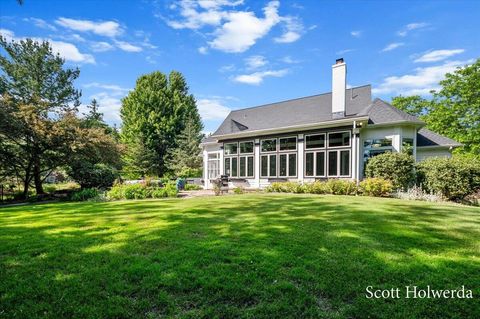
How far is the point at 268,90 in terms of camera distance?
77.7 ft

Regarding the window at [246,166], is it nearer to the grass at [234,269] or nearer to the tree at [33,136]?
the tree at [33,136]

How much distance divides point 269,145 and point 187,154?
14866 millimetres

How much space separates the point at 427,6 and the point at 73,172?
19683 millimetres

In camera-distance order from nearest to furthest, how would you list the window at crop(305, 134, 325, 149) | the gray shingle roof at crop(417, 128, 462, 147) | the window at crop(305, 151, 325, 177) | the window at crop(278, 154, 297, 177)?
the gray shingle roof at crop(417, 128, 462, 147), the window at crop(305, 151, 325, 177), the window at crop(305, 134, 325, 149), the window at crop(278, 154, 297, 177)

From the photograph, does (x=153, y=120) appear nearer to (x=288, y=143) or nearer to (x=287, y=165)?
(x=288, y=143)

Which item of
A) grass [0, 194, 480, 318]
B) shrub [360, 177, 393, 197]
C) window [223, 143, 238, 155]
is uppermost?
window [223, 143, 238, 155]

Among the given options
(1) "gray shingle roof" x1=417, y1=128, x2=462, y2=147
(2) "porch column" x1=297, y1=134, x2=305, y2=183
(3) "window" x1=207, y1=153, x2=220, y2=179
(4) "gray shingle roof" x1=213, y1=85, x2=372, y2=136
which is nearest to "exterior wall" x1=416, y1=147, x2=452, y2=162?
(1) "gray shingle roof" x1=417, y1=128, x2=462, y2=147

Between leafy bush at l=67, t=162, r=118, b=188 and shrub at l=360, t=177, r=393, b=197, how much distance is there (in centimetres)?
1472

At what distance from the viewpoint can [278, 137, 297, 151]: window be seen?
16297mm

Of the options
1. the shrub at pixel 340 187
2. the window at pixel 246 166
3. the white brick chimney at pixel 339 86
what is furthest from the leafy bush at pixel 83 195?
the white brick chimney at pixel 339 86

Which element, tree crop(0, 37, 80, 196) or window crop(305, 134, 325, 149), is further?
window crop(305, 134, 325, 149)

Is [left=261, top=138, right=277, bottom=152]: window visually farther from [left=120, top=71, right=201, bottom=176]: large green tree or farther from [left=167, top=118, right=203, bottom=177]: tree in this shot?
[left=120, top=71, right=201, bottom=176]: large green tree

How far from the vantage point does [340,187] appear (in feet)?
40.9

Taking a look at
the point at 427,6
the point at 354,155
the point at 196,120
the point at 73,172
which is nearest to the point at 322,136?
the point at 354,155
